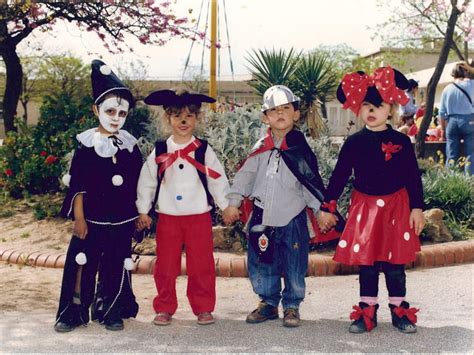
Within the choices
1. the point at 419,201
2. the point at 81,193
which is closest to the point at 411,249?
the point at 419,201

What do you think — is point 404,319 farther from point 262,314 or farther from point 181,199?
point 181,199

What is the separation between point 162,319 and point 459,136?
640 cm

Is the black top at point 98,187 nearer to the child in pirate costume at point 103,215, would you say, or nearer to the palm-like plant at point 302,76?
the child in pirate costume at point 103,215

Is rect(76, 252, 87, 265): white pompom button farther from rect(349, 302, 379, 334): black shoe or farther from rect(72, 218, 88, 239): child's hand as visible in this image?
rect(349, 302, 379, 334): black shoe

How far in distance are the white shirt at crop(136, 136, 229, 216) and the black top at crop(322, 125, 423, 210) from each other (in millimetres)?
760

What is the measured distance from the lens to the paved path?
398cm

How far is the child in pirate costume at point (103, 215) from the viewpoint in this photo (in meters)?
4.38

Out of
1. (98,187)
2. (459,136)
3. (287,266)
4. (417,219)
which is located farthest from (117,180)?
(459,136)

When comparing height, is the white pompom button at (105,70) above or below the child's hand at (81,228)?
above

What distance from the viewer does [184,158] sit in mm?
4465

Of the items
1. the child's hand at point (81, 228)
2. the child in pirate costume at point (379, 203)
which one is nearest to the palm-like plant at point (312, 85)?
the child in pirate costume at point (379, 203)

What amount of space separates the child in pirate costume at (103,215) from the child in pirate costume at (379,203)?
1325 mm

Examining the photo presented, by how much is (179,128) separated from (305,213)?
3.35 ft

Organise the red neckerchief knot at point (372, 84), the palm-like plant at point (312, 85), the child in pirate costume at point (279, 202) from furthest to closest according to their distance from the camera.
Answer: the palm-like plant at point (312, 85)
the child in pirate costume at point (279, 202)
the red neckerchief knot at point (372, 84)
